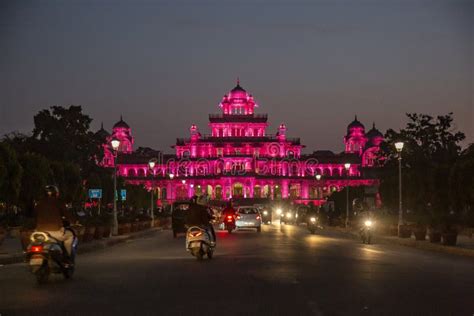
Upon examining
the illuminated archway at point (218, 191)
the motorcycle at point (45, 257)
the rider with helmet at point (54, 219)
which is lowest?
the motorcycle at point (45, 257)

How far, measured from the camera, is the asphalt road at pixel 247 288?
12367 millimetres

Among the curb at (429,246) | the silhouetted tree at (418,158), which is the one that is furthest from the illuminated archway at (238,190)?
the curb at (429,246)

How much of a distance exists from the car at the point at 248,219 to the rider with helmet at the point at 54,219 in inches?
1366

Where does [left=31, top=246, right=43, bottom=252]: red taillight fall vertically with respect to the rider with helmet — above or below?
below

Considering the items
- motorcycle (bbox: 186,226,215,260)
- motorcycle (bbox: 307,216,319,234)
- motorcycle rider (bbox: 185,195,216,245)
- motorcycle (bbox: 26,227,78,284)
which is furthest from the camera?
motorcycle (bbox: 307,216,319,234)

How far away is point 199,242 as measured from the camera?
23312mm

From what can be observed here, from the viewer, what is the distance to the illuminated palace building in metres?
174

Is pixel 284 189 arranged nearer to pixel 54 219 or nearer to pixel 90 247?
Answer: pixel 90 247

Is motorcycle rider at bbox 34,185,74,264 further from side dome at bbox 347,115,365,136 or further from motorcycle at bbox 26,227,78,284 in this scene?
side dome at bbox 347,115,365,136

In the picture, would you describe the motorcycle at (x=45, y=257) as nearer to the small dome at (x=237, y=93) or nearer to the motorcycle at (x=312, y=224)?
the motorcycle at (x=312, y=224)

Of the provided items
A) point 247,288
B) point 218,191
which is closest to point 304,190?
point 218,191

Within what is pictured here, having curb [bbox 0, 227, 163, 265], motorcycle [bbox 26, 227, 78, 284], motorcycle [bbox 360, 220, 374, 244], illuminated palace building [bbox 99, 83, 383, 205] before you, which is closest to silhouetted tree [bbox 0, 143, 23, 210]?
curb [bbox 0, 227, 163, 265]

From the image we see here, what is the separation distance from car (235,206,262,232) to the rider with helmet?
114ft

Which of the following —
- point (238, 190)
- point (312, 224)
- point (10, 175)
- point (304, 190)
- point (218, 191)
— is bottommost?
point (312, 224)
